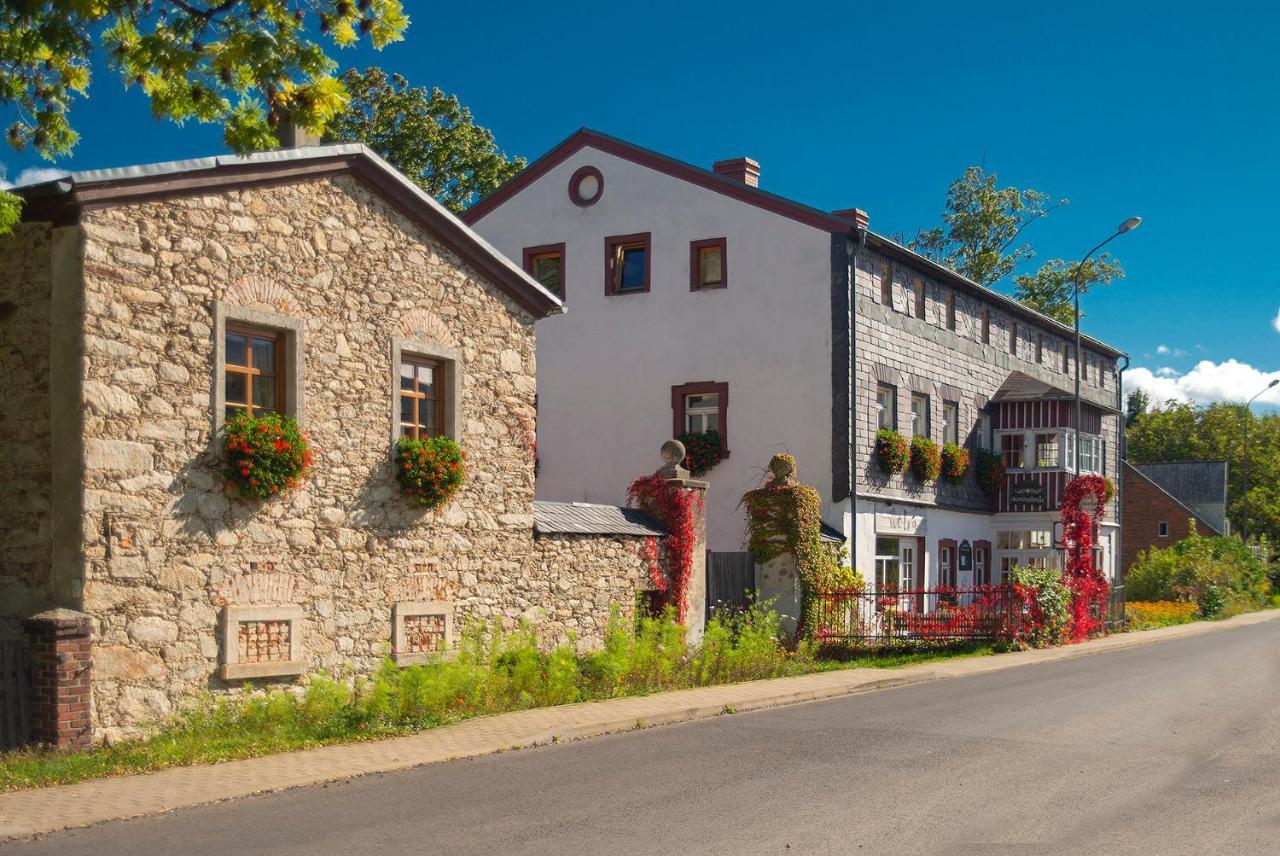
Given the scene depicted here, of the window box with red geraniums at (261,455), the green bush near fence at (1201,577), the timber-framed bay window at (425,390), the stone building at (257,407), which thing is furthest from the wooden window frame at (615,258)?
the green bush near fence at (1201,577)

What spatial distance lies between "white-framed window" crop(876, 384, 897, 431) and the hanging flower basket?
391cm

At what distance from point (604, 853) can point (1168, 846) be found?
3.42 meters

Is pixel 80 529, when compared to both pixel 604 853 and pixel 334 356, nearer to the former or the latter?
pixel 334 356

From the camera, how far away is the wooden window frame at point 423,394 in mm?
16797

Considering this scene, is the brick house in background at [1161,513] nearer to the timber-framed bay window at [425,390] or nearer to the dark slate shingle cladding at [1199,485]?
the dark slate shingle cladding at [1199,485]

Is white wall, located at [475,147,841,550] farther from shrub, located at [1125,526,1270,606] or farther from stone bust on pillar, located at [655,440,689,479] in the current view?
shrub, located at [1125,526,1270,606]

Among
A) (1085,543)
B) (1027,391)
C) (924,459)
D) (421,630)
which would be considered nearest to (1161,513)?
(1027,391)

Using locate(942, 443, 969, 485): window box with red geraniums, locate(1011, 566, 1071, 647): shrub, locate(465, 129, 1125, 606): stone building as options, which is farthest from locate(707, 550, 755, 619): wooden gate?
locate(942, 443, 969, 485): window box with red geraniums

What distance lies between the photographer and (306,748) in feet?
41.5

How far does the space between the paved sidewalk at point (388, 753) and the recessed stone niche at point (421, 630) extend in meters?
1.73

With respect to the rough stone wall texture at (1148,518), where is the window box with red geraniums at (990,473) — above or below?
above

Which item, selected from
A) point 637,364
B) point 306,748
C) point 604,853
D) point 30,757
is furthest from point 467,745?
point 637,364

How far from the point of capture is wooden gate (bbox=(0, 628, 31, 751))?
1188 cm

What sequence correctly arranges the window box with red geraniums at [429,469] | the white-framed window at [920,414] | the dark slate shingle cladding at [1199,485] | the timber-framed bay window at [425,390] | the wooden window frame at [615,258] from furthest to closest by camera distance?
1. the dark slate shingle cladding at [1199,485]
2. the white-framed window at [920,414]
3. the wooden window frame at [615,258]
4. the timber-framed bay window at [425,390]
5. the window box with red geraniums at [429,469]
